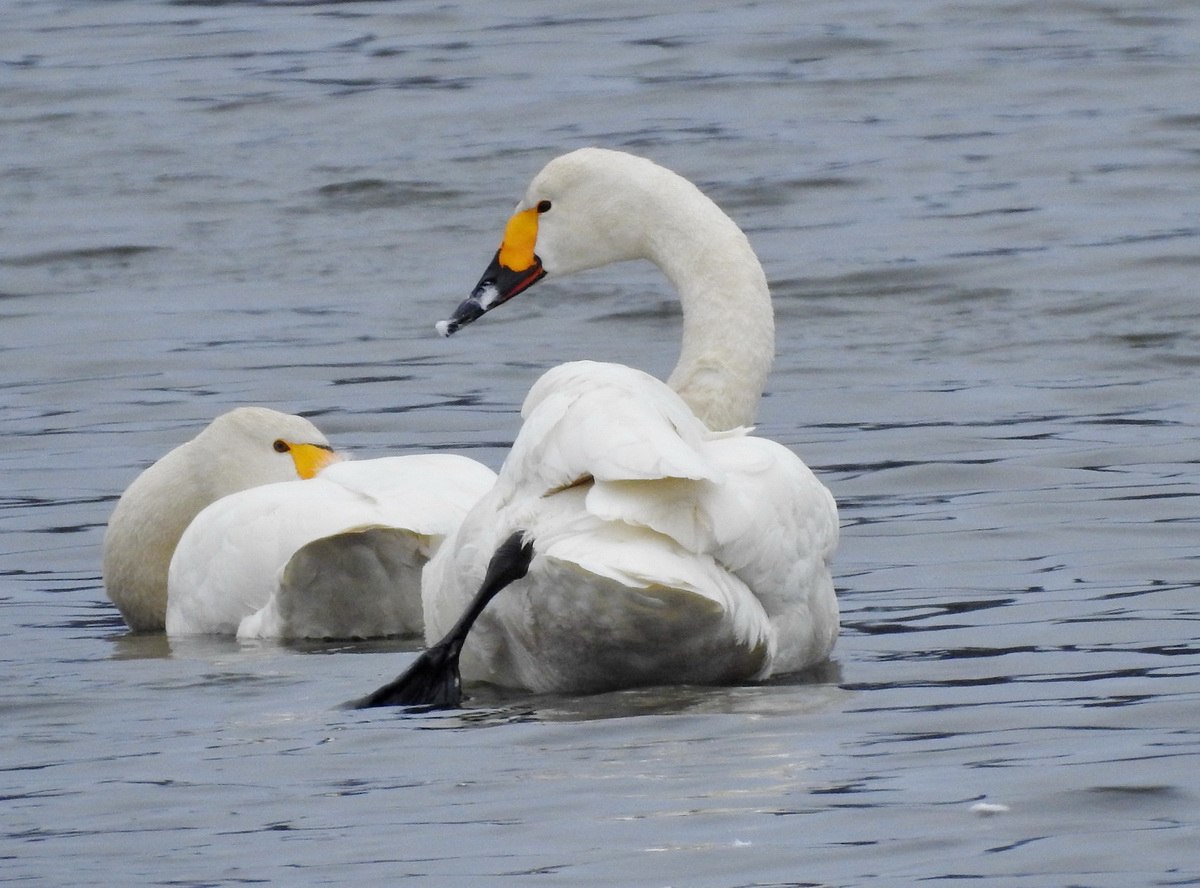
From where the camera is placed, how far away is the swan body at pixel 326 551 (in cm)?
650

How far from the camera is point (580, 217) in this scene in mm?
7480

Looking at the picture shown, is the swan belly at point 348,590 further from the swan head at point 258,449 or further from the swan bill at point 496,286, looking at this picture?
the swan bill at point 496,286

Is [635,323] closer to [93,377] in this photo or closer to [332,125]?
[93,377]

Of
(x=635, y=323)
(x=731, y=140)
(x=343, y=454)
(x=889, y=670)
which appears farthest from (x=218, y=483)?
(x=731, y=140)

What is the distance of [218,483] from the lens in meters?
7.63

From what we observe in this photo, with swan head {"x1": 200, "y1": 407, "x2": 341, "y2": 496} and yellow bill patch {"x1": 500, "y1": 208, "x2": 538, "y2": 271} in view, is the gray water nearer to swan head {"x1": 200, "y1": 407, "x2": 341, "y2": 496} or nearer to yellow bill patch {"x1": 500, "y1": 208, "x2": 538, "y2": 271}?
swan head {"x1": 200, "y1": 407, "x2": 341, "y2": 496}

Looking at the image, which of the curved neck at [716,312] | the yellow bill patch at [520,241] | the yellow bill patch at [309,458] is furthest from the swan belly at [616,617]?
the yellow bill patch at [520,241]

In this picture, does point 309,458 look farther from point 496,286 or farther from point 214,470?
point 496,286

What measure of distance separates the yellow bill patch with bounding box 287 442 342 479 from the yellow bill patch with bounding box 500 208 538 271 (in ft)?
2.47

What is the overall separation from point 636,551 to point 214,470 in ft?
9.94

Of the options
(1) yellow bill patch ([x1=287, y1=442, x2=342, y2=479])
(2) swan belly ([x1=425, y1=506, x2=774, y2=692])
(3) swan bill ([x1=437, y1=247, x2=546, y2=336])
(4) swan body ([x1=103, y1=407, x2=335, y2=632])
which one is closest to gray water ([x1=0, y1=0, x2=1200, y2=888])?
(2) swan belly ([x1=425, y1=506, x2=774, y2=692])

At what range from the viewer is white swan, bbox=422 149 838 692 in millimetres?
4871

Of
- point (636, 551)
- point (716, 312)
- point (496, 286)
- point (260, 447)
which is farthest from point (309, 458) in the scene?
point (636, 551)

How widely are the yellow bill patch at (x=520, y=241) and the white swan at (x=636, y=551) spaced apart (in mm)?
1998
